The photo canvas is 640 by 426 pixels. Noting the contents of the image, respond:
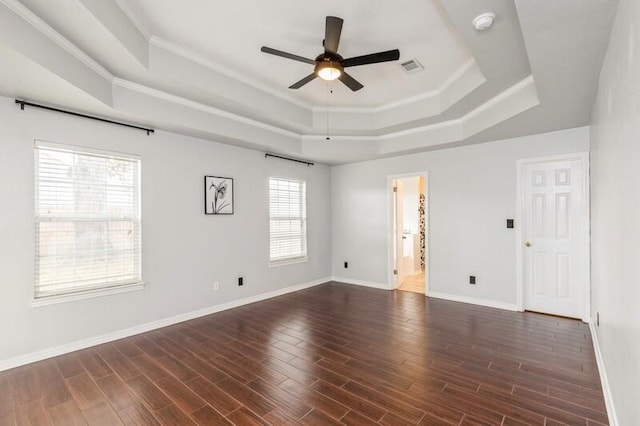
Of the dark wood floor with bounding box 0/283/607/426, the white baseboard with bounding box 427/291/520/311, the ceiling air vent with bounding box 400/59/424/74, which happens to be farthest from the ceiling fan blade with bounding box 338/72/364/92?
the white baseboard with bounding box 427/291/520/311

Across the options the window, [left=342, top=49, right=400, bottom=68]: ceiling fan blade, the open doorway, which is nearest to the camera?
[left=342, top=49, right=400, bottom=68]: ceiling fan blade

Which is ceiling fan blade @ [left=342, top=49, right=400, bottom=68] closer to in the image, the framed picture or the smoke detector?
the smoke detector

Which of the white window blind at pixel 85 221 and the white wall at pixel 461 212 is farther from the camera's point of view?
the white wall at pixel 461 212

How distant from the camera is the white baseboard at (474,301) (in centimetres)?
445

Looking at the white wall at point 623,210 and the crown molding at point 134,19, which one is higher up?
the crown molding at point 134,19

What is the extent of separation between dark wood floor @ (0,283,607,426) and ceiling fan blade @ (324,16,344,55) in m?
2.78

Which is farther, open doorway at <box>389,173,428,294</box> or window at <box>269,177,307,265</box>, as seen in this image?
open doorway at <box>389,173,428,294</box>

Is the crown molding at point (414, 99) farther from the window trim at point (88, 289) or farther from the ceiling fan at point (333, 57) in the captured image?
the window trim at point (88, 289)

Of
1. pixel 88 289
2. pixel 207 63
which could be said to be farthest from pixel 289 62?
pixel 88 289

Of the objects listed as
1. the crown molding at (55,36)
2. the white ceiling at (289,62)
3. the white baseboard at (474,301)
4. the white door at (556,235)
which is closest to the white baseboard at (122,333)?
the white ceiling at (289,62)

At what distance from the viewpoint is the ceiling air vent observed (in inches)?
131

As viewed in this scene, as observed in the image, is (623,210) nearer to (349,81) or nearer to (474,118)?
(349,81)

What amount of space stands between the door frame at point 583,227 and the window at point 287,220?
3502mm

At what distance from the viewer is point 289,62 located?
11.0 feet
